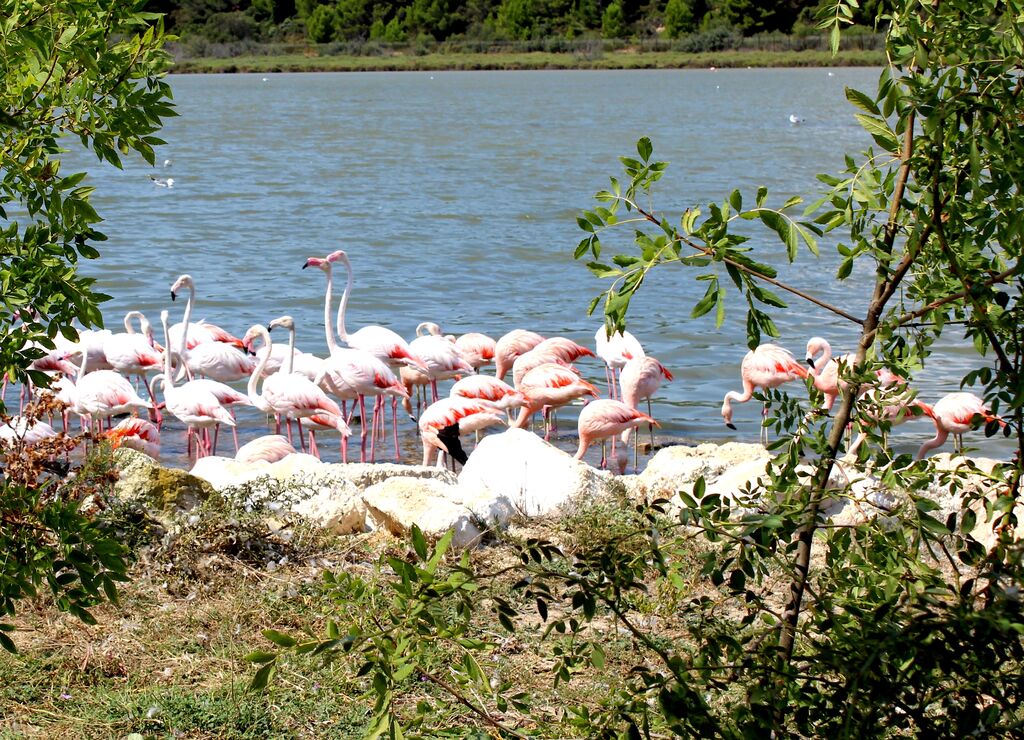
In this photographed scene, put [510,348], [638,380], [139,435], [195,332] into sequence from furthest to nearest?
[195,332], [510,348], [638,380], [139,435]

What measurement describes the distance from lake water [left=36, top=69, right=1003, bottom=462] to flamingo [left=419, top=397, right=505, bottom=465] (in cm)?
181

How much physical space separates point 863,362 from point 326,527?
9.69ft

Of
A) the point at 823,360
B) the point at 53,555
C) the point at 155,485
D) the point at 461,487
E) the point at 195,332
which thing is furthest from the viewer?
the point at 195,332

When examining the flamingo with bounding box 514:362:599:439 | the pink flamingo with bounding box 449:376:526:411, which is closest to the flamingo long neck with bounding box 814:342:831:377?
the flamingo with bounding box 514:362:599:439

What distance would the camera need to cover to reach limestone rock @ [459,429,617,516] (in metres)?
5.38

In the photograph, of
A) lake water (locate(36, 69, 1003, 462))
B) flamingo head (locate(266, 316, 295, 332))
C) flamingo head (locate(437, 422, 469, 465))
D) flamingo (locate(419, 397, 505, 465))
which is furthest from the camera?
lake water (locate(36, 69, 1003, 462))

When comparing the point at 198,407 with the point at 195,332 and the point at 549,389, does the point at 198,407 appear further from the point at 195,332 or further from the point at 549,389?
the point at 549,389

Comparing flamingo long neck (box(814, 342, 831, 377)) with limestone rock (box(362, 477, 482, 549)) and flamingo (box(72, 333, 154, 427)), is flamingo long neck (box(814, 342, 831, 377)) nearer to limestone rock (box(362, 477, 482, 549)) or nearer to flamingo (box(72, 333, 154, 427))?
limestone rock (box(362, 477, 482, 549))

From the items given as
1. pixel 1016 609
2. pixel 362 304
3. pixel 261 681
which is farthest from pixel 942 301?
pixel 362 304

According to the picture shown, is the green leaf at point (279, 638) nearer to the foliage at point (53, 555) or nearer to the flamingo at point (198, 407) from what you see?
the foliage at point (53, 555)

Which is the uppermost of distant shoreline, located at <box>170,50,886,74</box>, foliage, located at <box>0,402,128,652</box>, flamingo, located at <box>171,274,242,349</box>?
distant shoreline, located at <box>170,50,886,74</box>

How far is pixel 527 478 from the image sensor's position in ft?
18.4


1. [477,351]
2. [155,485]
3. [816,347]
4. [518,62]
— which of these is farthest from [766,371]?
[518,62]

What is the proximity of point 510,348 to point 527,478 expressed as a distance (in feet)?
13.1
